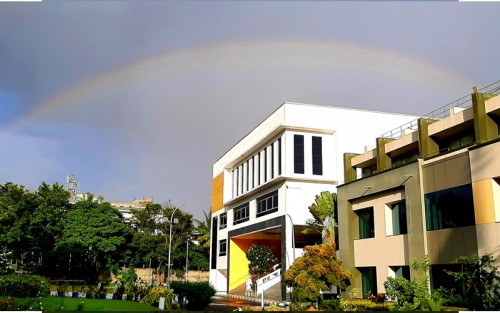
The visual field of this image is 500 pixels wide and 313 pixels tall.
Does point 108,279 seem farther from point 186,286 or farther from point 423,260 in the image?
point 423,260

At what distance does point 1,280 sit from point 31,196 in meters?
33.1

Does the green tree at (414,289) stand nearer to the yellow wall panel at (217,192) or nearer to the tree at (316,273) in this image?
the tree at (316,273)

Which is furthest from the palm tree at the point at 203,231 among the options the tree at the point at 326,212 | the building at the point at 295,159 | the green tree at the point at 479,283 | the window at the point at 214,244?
the green tree at the point at 479,283

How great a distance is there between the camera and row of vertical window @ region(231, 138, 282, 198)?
46688 millimetres

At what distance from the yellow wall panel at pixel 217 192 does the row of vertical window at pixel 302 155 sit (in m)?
23.9

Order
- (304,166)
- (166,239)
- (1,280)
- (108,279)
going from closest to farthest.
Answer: (1,280) → (304,166) → (108,279) → (166,239)

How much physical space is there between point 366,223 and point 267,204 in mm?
17901

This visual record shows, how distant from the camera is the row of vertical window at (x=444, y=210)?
22.6m

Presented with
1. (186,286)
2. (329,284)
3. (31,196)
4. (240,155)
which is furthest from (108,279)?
(329,284)

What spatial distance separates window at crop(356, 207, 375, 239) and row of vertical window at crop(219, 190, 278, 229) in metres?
14.6

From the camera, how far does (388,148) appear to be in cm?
3269

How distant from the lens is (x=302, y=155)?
4459 centimetres

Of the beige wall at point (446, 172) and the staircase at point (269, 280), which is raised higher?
the beige wall at point (446, 172)

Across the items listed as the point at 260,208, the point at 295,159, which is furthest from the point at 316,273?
the point at 260,208
